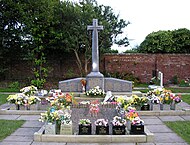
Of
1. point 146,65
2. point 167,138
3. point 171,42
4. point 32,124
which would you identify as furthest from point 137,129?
point 171,42

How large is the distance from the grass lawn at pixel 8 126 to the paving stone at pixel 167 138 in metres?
2.95

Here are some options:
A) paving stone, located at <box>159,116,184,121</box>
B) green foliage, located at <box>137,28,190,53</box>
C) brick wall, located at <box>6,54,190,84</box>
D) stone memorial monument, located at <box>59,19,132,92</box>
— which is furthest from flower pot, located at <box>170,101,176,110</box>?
green foliage, located at <box>137,28,190,53</box>

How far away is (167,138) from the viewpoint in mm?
5340

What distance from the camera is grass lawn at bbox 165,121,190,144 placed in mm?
5488

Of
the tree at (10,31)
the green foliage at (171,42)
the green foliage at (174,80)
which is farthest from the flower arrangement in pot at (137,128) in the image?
the green foliage at (171,42)

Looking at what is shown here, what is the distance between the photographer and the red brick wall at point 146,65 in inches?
651

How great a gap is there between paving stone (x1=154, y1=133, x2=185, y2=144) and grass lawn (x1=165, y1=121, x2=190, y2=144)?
12 cm

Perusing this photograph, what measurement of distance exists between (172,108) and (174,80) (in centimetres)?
861

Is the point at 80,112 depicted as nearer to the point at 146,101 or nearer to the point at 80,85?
the point at 146,101

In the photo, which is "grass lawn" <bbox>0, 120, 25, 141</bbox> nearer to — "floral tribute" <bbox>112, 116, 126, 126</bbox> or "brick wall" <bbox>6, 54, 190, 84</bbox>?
"floral tribute" <bbox>112, 116, 126, 126</bbox>

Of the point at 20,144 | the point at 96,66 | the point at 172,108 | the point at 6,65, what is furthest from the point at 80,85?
the point at 6,65

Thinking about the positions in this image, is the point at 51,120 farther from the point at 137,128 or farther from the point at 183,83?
the point at 183,83

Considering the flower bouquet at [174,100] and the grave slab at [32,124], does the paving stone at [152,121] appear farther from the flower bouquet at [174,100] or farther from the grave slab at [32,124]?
the grave slab at [32,124]

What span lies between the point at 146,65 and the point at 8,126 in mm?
11587
